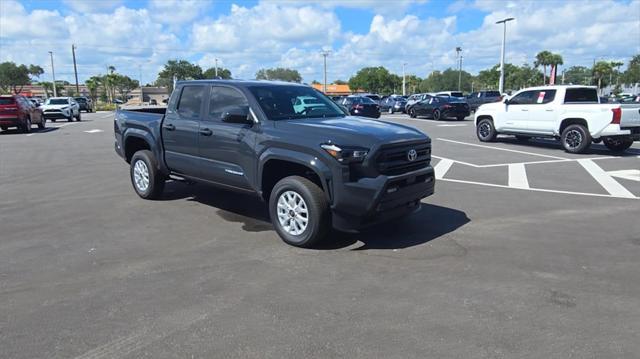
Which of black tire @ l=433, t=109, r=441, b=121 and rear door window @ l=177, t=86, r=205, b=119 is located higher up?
rear door window @ l=177, t=86, r=205, b=119

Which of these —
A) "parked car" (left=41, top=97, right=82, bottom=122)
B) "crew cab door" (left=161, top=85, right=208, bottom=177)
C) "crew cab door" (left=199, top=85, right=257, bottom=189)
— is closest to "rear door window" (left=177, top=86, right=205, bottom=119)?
"crew cab door" (left=161, top=85, right=208, bottom=177)

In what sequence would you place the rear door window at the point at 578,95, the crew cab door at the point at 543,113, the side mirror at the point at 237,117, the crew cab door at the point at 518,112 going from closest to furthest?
the side mirror at the point at 237,117, the rear door window at the point at 578,95, the crew cab door at the point at 543,113, the crew cab door at the point at 518,112

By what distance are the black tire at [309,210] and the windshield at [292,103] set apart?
35.9 inches

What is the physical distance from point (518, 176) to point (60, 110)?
29.5 metres

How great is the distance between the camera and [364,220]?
5141mm

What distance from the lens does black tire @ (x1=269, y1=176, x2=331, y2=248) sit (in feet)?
17.0

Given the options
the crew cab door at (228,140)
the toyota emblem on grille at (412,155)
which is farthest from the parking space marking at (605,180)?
the crew cab door at (228,140)

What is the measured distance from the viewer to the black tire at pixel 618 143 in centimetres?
1314

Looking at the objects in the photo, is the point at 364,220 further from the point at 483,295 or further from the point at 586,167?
the point at 586,167

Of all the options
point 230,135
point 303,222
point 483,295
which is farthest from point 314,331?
point 230,135

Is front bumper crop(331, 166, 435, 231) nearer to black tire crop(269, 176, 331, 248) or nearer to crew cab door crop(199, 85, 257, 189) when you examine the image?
black tire crop(269, 176, 331, 248)

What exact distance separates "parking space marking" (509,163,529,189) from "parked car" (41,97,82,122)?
2875 cm

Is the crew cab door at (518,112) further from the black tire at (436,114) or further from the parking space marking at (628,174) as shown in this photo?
the black tire at (436,114)

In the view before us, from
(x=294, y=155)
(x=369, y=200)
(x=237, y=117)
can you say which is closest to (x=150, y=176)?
(x=237, y=117)
